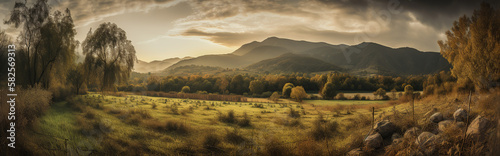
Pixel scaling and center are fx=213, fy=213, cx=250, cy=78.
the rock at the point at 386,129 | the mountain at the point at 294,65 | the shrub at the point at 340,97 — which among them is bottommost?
the shrub at the point at 340,97

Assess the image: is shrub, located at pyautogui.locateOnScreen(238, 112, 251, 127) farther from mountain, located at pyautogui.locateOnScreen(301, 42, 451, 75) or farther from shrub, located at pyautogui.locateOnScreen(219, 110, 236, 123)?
mountain, located at pyautogui.locateOnScreen(301, 42, 451, 75)

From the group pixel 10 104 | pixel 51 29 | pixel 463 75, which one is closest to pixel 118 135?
pixel 10 104

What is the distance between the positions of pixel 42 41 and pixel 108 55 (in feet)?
19.6

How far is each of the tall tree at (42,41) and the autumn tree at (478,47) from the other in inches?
966

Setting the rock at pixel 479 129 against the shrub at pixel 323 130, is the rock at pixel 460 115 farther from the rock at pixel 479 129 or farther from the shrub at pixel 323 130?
the shrub at pixel 323 130

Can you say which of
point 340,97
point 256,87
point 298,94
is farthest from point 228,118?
point 256,87

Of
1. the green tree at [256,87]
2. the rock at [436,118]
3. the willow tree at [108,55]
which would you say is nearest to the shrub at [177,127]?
the rock at [436,118]

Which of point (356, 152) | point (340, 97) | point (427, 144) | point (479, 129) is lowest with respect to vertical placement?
point (356, 152)

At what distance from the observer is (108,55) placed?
852 inches

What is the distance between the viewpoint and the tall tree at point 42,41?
1479 cm

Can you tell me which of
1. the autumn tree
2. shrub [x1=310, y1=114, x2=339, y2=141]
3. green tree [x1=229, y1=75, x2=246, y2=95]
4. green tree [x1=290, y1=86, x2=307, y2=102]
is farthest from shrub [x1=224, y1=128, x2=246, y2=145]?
green tree [x1=229, y1=75, x2=246, y2=95]

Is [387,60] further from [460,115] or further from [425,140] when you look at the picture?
[425,140]

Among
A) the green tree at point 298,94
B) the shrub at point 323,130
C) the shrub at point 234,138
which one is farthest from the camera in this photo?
the green tree at point 298,94

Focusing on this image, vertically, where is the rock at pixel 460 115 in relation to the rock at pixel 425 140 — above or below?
above
